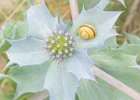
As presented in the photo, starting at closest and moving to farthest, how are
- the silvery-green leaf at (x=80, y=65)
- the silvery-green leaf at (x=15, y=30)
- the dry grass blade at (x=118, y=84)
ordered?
the silvery-green leaf at (x=80, y=65) → the dry grass blade at (x=118, y=84) → the silvery-green leaf at (x=15, y=30)

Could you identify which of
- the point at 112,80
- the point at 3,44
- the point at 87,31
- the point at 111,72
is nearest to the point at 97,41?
the point at 87,31

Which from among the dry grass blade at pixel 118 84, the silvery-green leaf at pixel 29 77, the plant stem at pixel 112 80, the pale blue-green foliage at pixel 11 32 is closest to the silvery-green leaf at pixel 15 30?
the pale blue-green foliage at pixel 11 32

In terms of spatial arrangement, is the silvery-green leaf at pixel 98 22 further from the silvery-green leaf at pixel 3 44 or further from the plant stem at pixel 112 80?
the silvery-green leaf at pixel 3 44

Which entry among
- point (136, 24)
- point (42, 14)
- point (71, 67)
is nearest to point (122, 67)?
point (71, 67)

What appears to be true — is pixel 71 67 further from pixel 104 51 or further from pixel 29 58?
pixel 104 51

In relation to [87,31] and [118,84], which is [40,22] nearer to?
[87,31]
